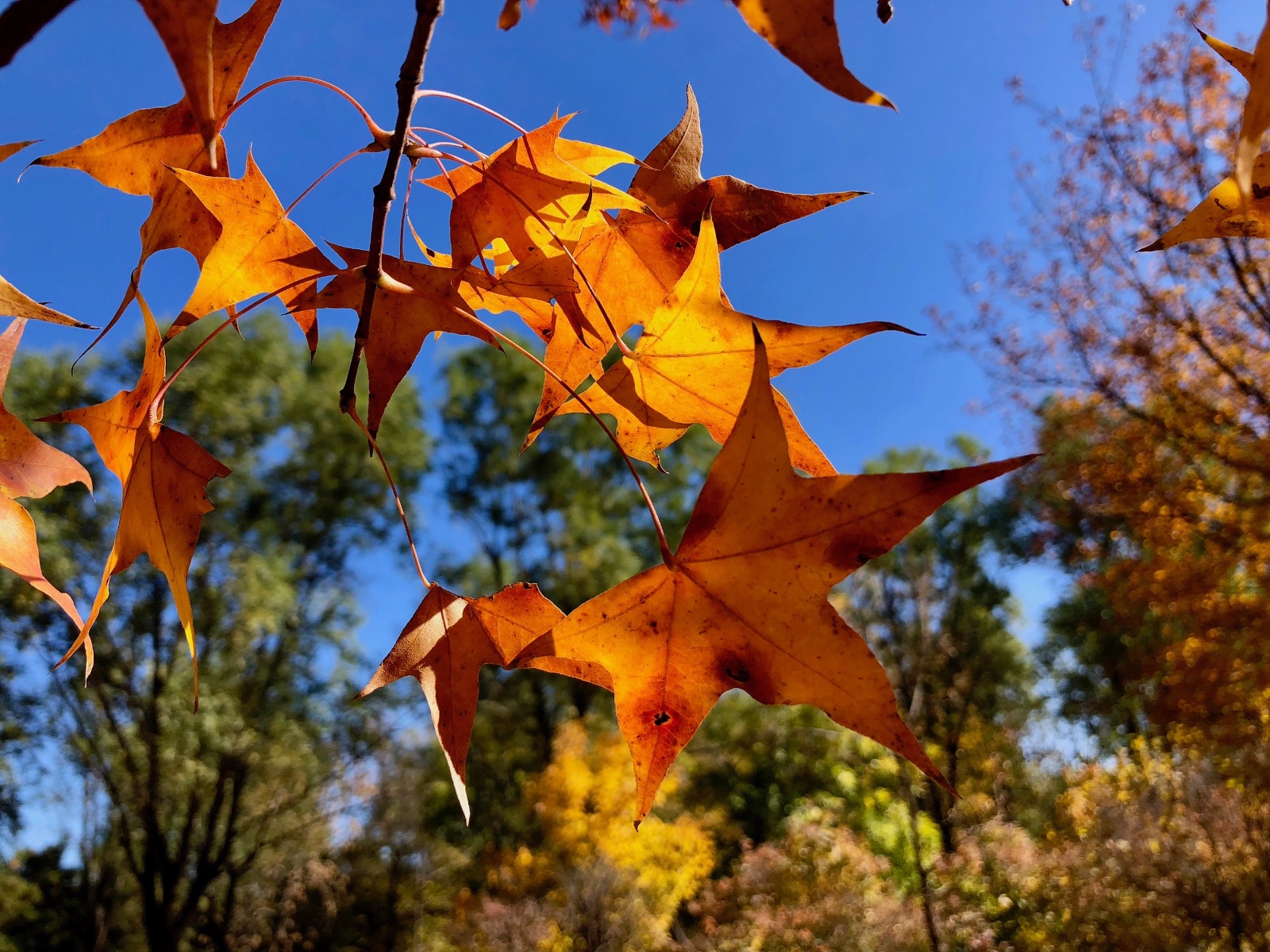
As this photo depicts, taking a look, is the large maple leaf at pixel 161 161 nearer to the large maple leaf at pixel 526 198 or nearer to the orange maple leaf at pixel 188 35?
the large maple leaf at pixel 526 198

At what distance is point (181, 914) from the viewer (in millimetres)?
5953

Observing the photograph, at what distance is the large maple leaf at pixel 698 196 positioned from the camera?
1.32ft

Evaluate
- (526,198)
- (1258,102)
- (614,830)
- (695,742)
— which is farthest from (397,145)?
(695,742)

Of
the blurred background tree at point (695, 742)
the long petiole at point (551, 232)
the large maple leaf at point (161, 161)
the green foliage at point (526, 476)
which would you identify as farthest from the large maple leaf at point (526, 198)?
the green foliage at point (526, 476)

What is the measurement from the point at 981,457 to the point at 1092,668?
128 inches

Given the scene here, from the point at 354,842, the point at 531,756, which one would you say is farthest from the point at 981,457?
the point at 354,842

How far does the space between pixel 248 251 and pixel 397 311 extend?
3.1 inches

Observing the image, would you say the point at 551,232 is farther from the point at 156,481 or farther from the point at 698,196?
the point at 156,481

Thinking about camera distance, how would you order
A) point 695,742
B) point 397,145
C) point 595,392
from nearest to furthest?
point 397,145 < point 595,392 < point 695,742

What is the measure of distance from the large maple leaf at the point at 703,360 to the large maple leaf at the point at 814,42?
9 centimetres

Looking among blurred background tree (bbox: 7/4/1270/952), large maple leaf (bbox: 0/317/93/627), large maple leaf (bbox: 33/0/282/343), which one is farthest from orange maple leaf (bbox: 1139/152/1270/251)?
blurred background tree (bbox: 7/4/1270/952)

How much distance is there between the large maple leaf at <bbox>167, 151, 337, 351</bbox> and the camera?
1.19ft

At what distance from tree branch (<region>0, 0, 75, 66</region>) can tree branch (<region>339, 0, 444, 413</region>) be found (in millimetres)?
146

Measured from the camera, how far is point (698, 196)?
410mm
